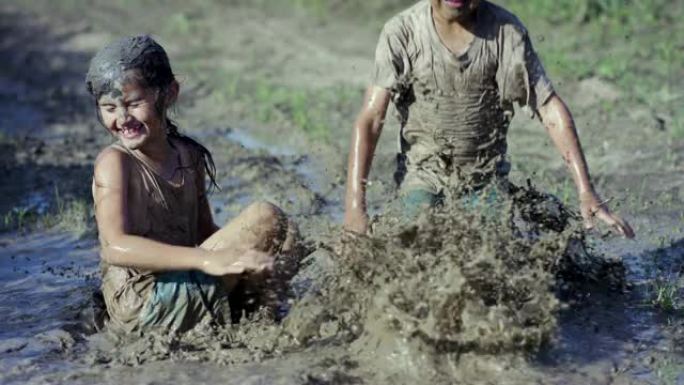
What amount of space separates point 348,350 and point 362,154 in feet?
2.88

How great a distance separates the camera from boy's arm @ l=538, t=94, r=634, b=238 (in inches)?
194

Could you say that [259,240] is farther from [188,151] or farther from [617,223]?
[617,223]

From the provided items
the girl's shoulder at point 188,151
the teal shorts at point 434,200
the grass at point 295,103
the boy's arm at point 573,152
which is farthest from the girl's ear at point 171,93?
the grass at point 295,103

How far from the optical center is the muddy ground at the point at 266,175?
4641mm

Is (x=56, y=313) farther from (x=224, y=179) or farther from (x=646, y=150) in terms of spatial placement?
(x=646, y=150)

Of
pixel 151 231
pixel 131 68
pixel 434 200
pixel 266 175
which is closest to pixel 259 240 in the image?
pixel 151 231

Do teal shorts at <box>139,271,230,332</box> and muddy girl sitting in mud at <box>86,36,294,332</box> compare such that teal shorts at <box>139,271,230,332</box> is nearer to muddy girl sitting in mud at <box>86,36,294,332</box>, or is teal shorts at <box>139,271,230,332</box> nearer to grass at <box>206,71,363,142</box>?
muddy girl sitting in mud at <box>86,36,294,332</box>

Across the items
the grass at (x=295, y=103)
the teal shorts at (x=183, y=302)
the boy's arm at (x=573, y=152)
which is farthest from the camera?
the grass at (x=295, y=103)

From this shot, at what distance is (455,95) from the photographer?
5461 millimetres

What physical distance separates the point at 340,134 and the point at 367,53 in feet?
6.66

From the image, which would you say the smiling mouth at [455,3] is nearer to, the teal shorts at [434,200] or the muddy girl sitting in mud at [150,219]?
the teal shorts at [434,200]

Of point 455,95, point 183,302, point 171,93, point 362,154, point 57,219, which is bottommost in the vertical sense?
point 57,219

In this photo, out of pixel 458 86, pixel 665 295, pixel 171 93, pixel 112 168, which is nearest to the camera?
pixel 112 168

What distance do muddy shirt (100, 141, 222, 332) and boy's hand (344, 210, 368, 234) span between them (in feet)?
2.00
